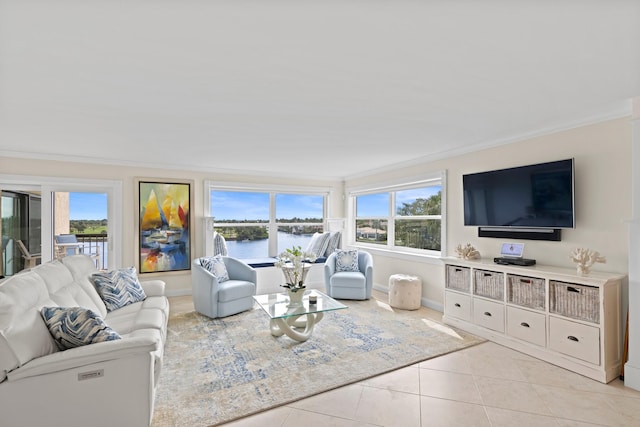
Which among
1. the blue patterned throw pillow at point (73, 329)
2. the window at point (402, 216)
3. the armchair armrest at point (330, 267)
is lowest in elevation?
the armchair armrest at point (330, 267)

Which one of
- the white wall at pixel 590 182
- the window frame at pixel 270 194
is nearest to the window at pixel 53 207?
the window frame at pixel 270 194

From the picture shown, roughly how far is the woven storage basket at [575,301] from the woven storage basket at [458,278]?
904 mm

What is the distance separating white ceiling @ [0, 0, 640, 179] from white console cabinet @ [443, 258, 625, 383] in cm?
150

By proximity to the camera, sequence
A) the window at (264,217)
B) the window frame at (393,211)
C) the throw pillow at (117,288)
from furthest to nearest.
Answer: the window at (264,217)
the window frame at (393,211)
the throw pillow at (117,288)

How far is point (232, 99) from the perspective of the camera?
248cm

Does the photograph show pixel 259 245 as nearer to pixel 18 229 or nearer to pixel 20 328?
pixel 18 229

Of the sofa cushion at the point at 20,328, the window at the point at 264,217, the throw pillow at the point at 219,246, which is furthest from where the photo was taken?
→ the window at the point at 264,217

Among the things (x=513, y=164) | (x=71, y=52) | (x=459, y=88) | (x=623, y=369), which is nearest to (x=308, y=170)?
(x=513, y=164)

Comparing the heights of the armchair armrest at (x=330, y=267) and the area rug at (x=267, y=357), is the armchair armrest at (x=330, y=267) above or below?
above

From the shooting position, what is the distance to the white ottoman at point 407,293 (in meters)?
4.55

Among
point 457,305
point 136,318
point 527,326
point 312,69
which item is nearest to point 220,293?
point 136,318

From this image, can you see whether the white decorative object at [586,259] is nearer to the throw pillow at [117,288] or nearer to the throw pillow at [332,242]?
the throw pillow at [332,242]

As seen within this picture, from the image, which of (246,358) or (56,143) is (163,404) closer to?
(246,358)

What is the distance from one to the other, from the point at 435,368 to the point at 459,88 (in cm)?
235
